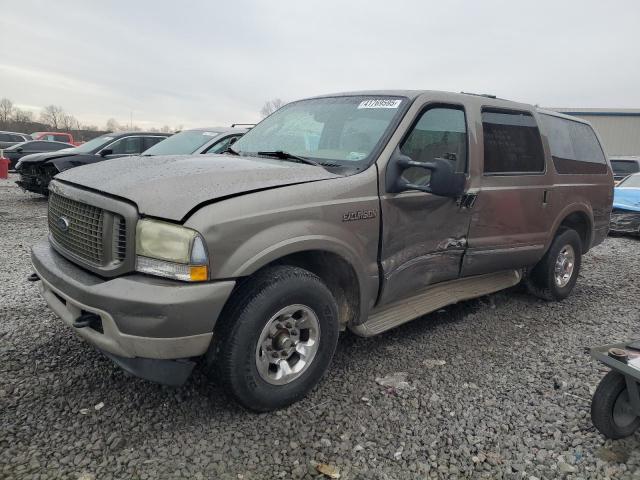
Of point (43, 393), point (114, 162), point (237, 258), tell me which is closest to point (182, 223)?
point (237, 258)

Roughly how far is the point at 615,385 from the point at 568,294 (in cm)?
283

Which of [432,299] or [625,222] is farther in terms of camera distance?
[625,222]

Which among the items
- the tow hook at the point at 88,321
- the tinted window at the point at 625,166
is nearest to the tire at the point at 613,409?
the tow hook at the point at 88,321

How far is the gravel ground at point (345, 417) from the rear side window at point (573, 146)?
1.80 meters

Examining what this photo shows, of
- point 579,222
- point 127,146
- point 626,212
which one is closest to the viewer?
point 579,222

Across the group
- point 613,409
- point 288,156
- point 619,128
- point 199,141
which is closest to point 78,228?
point 288,156

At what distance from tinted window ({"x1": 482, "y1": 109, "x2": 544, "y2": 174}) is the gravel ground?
148 cm

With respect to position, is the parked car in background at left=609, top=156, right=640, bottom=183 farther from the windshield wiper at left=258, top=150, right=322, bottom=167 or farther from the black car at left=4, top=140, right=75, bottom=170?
the black car at left=4, top=140, right=75, bottom=170

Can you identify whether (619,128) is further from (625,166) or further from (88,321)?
(88,321)

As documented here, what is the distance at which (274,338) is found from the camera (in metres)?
2.71

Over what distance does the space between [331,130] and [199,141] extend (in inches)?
182

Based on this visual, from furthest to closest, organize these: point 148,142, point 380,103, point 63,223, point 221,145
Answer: point 148,142, point 221,145, point 380,103, point 63,223

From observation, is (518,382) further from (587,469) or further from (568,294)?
(568,294)

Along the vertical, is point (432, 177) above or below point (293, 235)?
above
